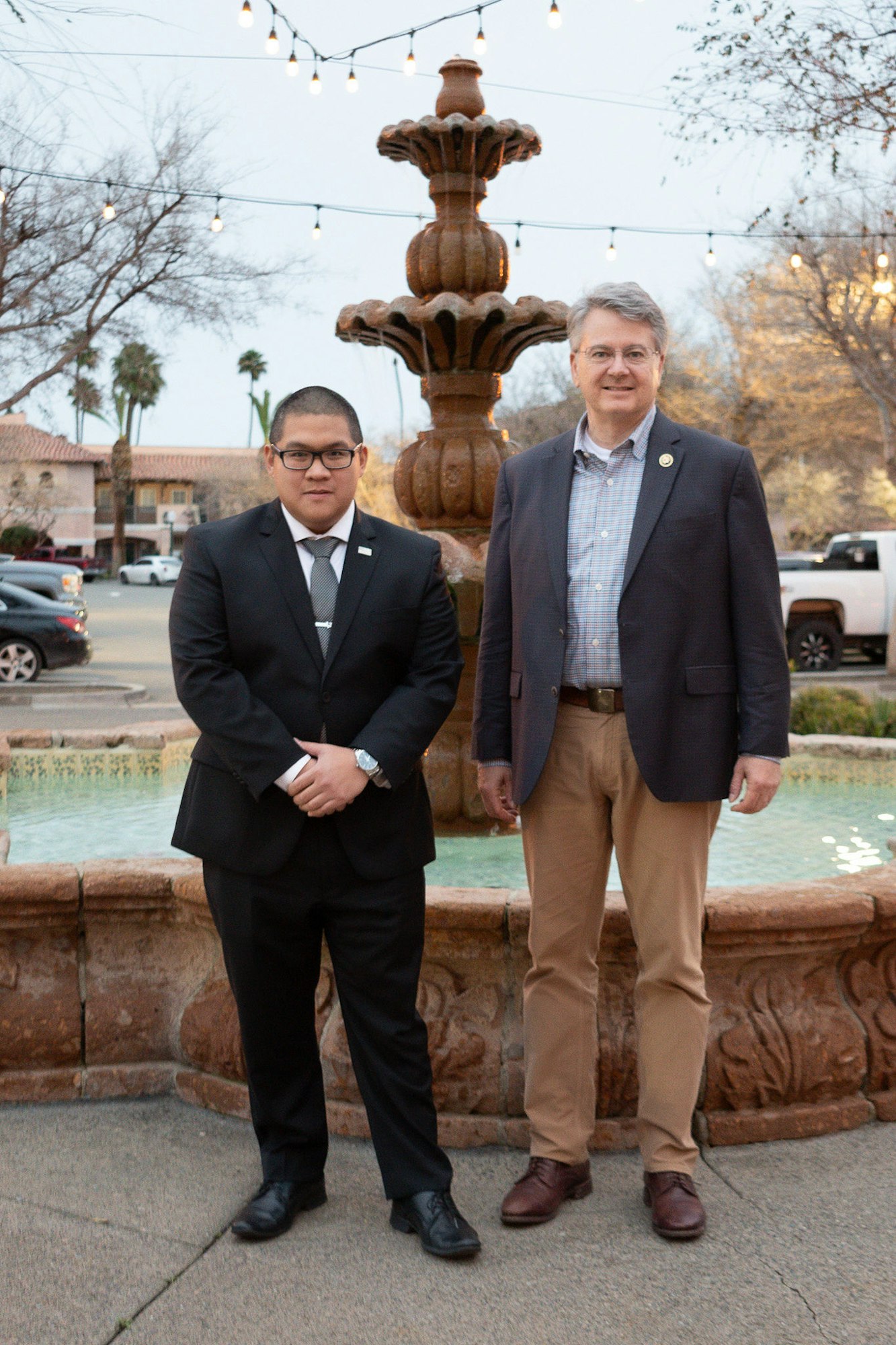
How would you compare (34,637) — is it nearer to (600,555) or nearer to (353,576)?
(353,576)

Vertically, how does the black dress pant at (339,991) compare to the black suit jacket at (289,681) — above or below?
below

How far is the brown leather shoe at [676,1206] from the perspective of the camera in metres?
2.93

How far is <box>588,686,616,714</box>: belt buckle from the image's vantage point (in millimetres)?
3061

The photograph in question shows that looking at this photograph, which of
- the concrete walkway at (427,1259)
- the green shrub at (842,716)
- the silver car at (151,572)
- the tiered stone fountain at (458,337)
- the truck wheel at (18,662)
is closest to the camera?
the concrete walkway at (427,1259)

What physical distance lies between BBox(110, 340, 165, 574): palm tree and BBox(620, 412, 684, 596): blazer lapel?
5886cm

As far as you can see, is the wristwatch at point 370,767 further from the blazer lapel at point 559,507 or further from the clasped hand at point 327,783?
the blazer lapel at point 559,507

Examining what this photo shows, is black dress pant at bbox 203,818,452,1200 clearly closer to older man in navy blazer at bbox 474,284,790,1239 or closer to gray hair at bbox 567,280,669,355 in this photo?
older man in navy blazer at bbox 474,284,790,1239

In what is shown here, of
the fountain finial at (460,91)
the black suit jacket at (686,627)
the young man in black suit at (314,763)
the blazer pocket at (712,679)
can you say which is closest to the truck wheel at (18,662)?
the fountain finial at (460,91)

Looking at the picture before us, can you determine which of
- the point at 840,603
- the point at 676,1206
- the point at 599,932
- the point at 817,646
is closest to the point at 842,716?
the point at 599,932

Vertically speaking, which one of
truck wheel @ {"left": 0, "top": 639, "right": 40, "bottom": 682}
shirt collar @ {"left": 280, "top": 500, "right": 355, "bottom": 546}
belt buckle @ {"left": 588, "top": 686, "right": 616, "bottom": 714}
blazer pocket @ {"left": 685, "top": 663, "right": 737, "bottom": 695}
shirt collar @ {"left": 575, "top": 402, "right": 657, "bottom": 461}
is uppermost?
shirt collar @ {"left": 575, "top": 402, "right": 657, "bottom": 461}

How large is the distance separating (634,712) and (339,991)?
98cm

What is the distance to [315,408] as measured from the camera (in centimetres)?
292

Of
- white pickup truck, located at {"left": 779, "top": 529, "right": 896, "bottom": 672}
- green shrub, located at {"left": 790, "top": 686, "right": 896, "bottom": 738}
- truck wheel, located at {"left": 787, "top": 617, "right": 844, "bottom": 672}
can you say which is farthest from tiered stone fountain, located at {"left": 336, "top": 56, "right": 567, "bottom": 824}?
truck wheel, located at {"left": 787, "top": 617, "right": 844, "bottom": 672}

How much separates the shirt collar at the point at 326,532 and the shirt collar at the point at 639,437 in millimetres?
620
